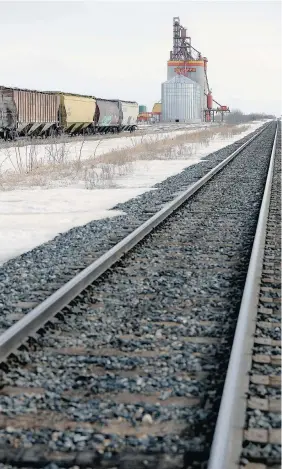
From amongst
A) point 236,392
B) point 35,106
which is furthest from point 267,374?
point 35,106

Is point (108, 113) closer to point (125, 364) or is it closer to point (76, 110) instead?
point (76, 110)

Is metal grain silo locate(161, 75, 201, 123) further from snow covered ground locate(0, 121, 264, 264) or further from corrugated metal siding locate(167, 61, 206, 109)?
snow covered ground locate(0, 121, 264, 264)

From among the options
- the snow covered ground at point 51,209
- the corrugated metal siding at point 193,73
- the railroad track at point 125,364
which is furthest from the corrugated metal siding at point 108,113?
the corrugated metal siding at point 193,73

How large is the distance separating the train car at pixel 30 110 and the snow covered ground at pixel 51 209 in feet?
56.4

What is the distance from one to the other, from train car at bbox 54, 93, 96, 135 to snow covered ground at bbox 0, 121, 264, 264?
2556 centimetres

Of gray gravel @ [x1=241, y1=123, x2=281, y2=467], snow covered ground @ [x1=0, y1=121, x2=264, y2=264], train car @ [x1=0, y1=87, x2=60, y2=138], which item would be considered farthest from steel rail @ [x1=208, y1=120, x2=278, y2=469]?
train car @ [x1=0, y1=87, x2=60, y2=138]

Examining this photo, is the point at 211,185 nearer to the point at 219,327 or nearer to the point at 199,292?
the point at 199,292

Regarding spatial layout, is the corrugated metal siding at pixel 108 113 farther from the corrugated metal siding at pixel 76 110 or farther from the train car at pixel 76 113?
the corrugated metal siding at pixel 76 110

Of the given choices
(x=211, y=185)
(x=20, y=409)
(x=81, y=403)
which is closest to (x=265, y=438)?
(x=81, y=403)

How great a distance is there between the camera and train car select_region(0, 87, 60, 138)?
3394 centimetres

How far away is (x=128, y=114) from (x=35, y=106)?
1045 inches

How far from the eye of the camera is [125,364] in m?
4.08

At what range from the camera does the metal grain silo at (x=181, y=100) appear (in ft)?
369

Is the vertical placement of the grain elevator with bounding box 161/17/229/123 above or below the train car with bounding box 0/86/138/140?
above
